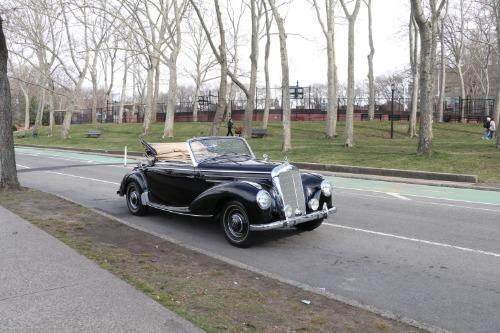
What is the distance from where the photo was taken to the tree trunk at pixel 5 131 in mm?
11219

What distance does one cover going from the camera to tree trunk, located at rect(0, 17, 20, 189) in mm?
11219

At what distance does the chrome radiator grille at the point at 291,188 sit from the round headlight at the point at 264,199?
24 cm

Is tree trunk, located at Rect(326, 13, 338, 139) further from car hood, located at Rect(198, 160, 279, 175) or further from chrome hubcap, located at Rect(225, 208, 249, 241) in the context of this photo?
chrome hubcap, located at Rect(225, 208, 249, 241)

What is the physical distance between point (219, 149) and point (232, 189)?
5.41 ft

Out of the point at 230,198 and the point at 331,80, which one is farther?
the point at 331,80

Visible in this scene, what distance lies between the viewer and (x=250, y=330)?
396 centimetres

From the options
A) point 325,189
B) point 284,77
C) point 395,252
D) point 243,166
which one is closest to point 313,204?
point 325,189

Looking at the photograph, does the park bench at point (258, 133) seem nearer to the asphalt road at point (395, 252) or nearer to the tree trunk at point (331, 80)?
the tree trunk at point (331, 80)

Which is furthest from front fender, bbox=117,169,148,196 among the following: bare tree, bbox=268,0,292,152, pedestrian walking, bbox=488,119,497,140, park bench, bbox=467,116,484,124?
park bench, bbox=467,116,484,124

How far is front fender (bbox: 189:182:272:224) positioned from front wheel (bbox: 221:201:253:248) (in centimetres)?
11

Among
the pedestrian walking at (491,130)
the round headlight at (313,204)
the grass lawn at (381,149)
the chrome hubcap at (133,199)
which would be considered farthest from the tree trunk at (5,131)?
the pedestrian walking at (491,130)

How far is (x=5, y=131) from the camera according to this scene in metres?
11.3

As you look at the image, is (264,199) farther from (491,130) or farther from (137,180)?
(491,130)

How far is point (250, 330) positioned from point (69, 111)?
43.2 metres
